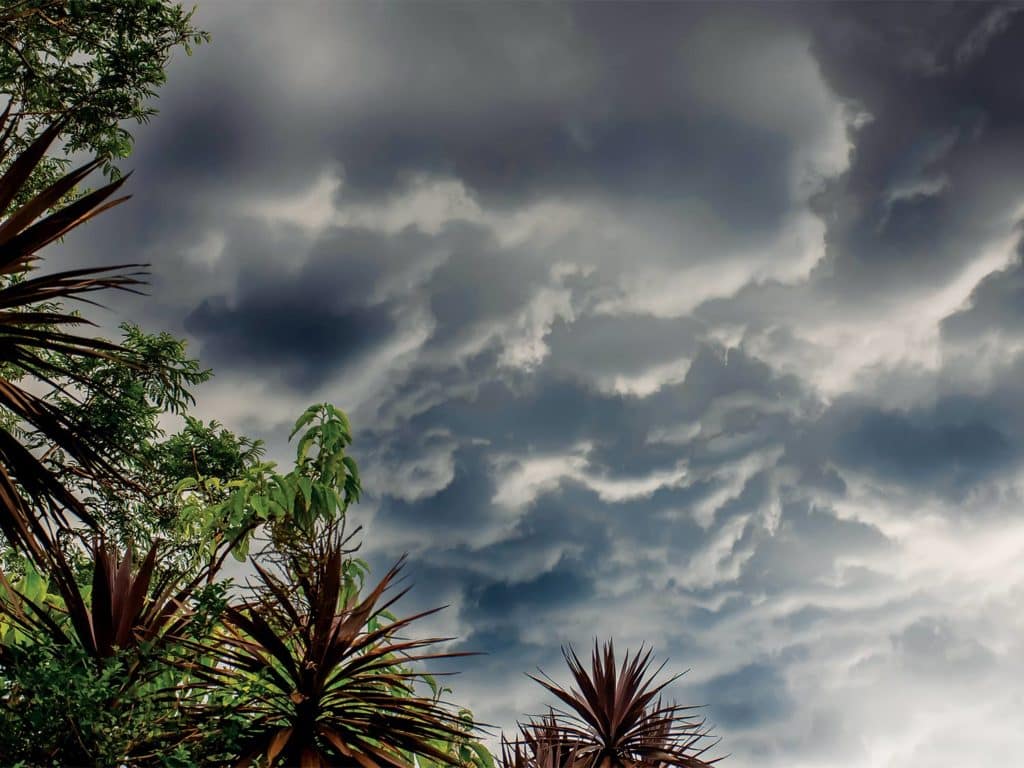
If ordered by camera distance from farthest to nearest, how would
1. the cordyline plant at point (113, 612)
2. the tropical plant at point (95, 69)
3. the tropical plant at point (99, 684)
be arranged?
the tropical plant at point (95, 69), the cordyline plant at point (113, 612), the tropical plant at point (99, 684)

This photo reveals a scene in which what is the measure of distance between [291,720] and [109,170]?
11.3 metres

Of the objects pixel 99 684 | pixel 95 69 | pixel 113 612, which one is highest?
pixel 95 69

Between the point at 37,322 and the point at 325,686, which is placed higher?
the point at 37,322

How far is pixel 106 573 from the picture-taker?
21.3ft

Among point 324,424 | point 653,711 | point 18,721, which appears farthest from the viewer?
point 653,711

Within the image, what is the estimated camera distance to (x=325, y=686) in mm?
6078

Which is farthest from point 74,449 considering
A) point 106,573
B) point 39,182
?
point 39,182

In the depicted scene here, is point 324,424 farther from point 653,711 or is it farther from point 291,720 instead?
point 653,711

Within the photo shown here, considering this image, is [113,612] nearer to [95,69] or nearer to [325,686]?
[325,686]

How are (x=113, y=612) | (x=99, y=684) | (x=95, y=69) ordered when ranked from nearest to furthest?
(x=99, y=684)
(x=113, y=612)
(x=95, y=69)

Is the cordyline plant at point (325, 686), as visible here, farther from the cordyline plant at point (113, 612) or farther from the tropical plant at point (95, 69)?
the tropical plant at point (95, 69)

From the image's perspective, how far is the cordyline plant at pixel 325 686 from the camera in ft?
19.4

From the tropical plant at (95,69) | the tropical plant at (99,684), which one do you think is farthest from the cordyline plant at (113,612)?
the tropical plant at (95,69)

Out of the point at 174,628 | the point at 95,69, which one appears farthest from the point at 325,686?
the point at 95,69
